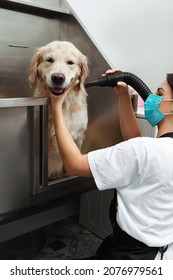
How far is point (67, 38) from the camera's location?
1.20 metres

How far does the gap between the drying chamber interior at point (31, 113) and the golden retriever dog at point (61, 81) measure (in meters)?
0.06

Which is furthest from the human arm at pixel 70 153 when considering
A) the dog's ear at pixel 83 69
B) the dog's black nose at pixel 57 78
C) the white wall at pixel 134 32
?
the white wall at pixel 134 32

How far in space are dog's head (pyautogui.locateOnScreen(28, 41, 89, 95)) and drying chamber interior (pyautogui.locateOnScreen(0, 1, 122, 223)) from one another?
0.08 metres

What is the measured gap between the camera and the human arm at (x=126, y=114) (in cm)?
103

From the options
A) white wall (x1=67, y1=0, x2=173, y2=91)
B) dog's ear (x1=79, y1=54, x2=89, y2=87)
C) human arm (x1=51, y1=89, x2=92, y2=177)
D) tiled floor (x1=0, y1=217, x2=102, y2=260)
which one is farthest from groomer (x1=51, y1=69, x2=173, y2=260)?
white wall (x1=67, y1=0, x2=173, y2=91)

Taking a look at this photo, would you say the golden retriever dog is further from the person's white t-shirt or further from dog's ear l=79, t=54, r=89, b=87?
the person's white t-shirt

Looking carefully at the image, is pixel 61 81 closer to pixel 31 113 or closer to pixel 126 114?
pixel 31 113

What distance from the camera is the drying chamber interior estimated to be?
0.79m

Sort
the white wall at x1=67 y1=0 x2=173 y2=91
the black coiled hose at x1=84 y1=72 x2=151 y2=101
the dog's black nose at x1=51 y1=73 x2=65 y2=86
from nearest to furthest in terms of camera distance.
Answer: the dog's black nose at x1=51 y1=73 x2=65 y2=86 < the black coiled hose at x1=84 y1=72 x2=151 y2=101 < the white wall at x1=67 y1=0 x2=173 y2=91

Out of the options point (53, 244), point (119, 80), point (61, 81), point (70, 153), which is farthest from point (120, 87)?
point (53, 244)

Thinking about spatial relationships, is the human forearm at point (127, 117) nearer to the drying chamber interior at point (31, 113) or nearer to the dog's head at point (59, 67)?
the drying chamber interior at point (31, 113)

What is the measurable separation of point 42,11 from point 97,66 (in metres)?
0.40

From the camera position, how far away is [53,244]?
1.60 meters

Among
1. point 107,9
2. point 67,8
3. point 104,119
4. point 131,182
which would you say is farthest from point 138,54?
point 131,182
